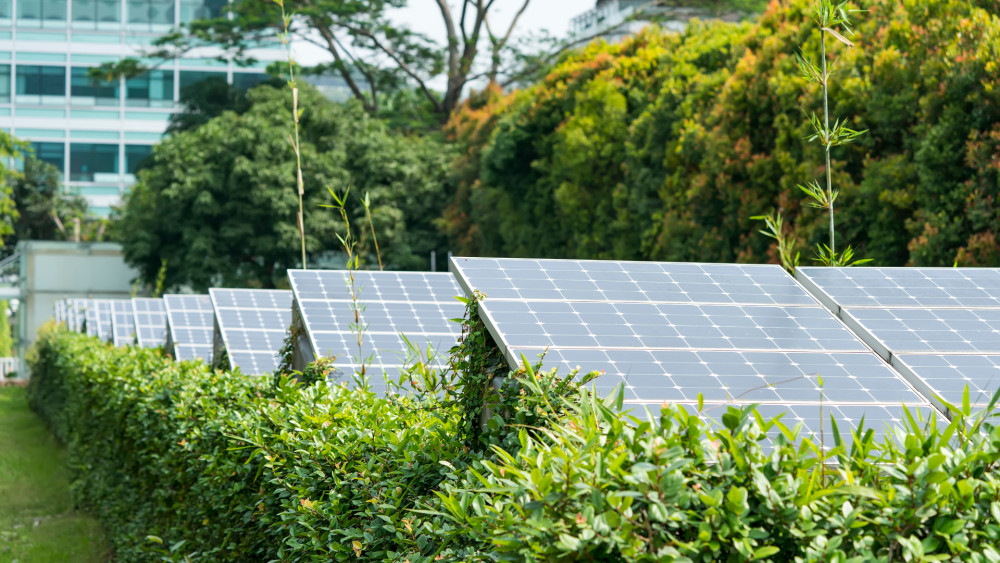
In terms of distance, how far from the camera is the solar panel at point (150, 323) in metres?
13.9

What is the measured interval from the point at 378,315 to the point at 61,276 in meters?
31.7

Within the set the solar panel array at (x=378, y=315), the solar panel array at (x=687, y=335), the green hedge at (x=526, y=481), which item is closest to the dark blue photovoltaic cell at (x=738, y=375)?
the solar panel array at (x=687, y=335)

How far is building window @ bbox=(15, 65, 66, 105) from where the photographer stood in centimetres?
6034

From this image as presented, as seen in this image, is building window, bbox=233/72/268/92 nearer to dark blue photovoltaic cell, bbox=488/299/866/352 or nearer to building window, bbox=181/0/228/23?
building window, bbox=181/0/228/23

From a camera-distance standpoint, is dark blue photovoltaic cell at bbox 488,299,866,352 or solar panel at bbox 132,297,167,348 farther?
solar panel at bbox 132,297,167,348

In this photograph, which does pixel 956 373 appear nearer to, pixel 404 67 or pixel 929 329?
pixel 929 329

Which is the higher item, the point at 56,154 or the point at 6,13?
the point at 6,13

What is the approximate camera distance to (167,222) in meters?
29.5

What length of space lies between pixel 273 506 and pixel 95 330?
1831cm

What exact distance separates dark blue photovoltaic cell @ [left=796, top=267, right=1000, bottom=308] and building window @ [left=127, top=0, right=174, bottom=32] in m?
62.7

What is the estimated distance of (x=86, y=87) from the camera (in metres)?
61.5

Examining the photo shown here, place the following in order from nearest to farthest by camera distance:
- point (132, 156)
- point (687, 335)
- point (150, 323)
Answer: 1. point (687, 335)
2. point (150, 323)
3. point (132, 156)

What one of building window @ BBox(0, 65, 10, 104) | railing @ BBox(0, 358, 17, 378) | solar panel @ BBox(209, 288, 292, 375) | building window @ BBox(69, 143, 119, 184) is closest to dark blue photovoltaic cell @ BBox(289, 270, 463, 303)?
solar panel @ BBox(209, 288, 292, 375)

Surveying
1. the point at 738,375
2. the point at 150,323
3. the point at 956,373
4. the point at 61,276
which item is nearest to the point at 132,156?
the point at 61,276
